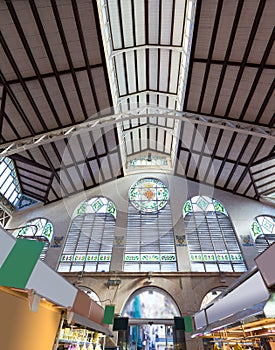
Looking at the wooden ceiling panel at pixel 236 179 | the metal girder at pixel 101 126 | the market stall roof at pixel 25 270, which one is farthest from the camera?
the wooden ceiling panel at pixel 236 179

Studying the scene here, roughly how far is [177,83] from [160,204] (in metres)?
7.09

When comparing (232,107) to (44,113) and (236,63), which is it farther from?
(44,113)

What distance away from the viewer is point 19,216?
43.0 feet

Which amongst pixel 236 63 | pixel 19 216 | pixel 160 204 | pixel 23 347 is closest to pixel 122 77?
pixel 236 63

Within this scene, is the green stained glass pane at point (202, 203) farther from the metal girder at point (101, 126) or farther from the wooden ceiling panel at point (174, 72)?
the wooden ceiling panel at point (174, 72)

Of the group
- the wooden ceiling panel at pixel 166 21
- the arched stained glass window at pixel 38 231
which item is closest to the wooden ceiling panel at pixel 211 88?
the wooden ceiling panel at pixel 166 21

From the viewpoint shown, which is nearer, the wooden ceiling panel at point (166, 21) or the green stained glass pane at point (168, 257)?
the wooden ceiling panel at point (166, 21)

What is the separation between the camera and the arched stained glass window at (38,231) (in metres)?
12.4

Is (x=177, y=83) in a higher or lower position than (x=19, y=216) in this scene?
higher

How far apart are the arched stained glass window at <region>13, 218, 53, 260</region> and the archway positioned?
5.76 meters

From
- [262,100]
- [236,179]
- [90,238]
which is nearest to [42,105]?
[90,238]

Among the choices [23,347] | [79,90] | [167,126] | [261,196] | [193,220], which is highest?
[167,126]

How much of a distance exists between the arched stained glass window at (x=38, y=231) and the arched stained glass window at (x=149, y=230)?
4.64 metres

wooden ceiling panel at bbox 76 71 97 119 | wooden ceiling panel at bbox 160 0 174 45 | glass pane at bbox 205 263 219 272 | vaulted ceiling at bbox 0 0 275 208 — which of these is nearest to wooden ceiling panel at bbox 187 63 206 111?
vaulted ceiling at bbox 0 0 275 208
